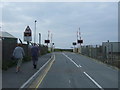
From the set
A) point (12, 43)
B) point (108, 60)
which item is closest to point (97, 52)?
point (108, 60)

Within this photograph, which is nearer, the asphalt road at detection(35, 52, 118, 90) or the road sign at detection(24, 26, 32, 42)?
the asphalt road at detection(35, 52, 118, 90)

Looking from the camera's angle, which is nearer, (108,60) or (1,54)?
(1,54)

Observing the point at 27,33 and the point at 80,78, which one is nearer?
the point at 80,78

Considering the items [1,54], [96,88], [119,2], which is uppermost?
[119,2]

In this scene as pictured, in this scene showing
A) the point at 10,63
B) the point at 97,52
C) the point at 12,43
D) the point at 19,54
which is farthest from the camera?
the point at 97,52

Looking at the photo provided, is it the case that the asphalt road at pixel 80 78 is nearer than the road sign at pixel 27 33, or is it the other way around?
the asphalt road at pixel 80 78

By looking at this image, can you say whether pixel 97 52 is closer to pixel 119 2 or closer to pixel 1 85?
pixel 119 2

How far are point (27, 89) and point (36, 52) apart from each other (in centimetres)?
878

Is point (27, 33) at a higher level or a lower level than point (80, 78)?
higher

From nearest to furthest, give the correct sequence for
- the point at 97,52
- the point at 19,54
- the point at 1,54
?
1. the point at 19,54
2. the point at 1,54
3. the point at 97,52

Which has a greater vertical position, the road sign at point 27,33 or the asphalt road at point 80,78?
the road sign at point 27,33

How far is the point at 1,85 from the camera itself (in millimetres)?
11648

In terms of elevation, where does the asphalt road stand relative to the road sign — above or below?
below

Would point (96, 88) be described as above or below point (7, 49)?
below
